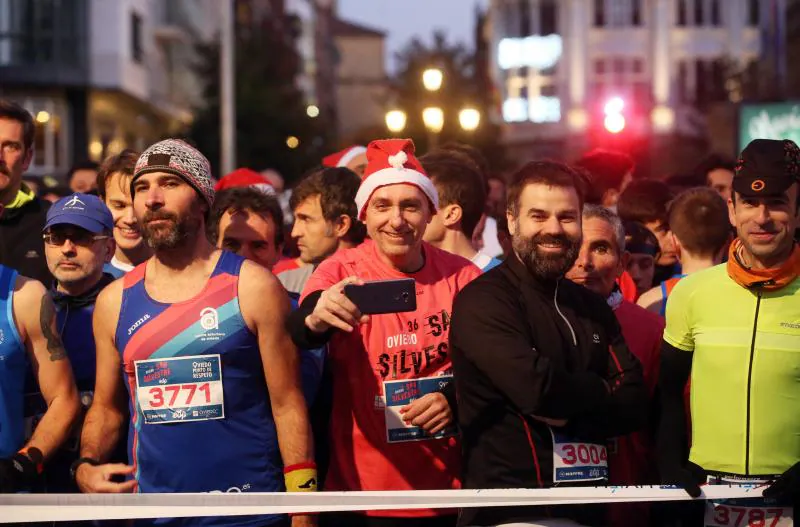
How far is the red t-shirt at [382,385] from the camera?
5.37 m

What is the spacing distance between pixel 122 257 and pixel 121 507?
2496mm

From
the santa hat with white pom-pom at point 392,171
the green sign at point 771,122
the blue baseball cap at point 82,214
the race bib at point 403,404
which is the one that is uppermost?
the green sign at point 771,122

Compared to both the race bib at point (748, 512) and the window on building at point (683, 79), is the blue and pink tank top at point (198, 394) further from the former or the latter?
the window on building at point (683, 79)

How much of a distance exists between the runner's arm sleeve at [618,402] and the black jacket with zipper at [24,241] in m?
3.18

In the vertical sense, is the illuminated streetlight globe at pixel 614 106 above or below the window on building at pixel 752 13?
below

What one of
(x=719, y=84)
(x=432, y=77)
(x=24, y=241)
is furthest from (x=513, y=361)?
(x=719, y=84)

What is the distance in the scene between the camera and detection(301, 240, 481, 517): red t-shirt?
537 centimetres

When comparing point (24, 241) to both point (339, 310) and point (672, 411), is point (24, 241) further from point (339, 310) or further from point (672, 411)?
point (672, 411)

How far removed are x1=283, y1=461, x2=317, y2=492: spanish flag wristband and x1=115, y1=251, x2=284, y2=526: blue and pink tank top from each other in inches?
3.9

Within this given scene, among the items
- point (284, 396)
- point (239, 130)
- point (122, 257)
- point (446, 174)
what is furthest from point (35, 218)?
point (239, 130)

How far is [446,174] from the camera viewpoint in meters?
6.96

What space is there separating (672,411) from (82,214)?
2.77 meters

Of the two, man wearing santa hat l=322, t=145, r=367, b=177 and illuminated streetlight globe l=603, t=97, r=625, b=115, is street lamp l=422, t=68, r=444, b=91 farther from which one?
man wearing santa hat l=322, t=145, r=367, b=177

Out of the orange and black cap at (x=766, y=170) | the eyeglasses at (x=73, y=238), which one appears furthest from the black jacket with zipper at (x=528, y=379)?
the eyeglasses at (x=73, y=238)
